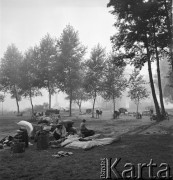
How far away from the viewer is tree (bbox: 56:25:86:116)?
3600 cm

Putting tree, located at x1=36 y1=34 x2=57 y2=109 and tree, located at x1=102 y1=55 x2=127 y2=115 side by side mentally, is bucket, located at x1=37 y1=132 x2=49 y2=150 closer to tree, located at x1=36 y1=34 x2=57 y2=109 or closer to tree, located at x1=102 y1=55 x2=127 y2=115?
tree, located at x1=102 y1=55 x2=127 y2=115

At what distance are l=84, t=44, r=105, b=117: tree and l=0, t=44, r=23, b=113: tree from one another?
1391 cm

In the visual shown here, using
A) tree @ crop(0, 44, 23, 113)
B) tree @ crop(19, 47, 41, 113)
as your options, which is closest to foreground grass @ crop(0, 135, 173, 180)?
tree @ crop(19, 47, 41, 113)

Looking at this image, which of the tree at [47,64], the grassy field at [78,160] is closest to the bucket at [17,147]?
the grassy field at [78,160]

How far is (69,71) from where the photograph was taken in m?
36.2

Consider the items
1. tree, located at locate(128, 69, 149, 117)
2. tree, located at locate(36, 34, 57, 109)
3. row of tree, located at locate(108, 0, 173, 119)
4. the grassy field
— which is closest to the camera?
the grassy field

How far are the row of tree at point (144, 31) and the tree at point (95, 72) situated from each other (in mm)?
12280

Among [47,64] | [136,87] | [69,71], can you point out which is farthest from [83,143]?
[47,64]

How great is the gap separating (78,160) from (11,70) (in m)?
35.9

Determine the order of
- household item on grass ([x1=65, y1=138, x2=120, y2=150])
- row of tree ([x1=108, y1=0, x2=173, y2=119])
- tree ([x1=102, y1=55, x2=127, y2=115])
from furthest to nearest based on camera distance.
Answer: tree ([x1=102, y1=55, x2=127, y2=115]) → row of tree ([x1=108, y1=0, x2=173, y2=119]) → household item on grass ([x1=65, y1=138, x2=120, y2=150])

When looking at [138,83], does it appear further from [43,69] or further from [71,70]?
[43,69]

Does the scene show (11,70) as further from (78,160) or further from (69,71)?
(78,160)

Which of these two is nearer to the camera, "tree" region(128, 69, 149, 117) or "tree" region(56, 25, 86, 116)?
"tree" region(128, 69, 149, 117)

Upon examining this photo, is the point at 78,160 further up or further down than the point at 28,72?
further down
